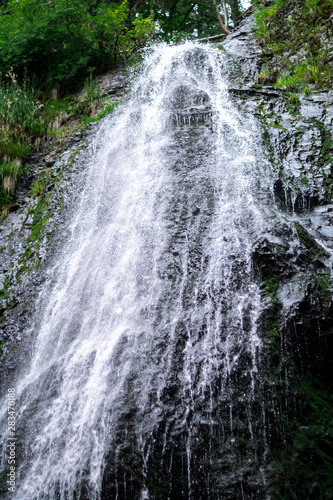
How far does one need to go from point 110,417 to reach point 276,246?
250 cm

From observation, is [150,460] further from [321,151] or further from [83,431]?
[321,151]

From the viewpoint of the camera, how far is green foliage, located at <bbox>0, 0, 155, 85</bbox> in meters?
8.66

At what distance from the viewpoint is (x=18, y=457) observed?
10.8 ft

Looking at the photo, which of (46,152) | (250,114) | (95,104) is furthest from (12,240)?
(250,114)

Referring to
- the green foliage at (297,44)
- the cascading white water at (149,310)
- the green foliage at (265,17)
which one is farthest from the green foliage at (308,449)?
the green foliage at (265,17)

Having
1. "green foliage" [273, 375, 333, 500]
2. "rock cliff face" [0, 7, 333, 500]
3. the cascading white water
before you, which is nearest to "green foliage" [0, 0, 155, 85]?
the cascading white water

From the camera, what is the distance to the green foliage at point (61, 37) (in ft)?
28.4

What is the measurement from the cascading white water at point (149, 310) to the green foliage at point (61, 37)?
4.66 metres

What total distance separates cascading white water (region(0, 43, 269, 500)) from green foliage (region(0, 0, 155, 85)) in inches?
184

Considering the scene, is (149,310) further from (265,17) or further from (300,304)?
(265,17)

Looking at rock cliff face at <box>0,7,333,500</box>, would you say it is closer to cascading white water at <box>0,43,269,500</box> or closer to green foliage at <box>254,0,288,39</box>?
cascading white water at <box>0,43,269,500</box>

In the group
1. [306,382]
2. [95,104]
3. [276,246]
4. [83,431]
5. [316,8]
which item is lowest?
[83,431]

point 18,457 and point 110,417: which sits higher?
point 110,417

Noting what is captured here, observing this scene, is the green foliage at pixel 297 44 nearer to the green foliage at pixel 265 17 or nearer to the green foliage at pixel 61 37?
the green foliage at pixel 265 17
